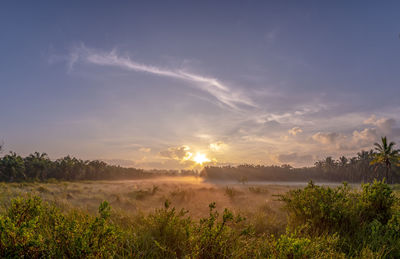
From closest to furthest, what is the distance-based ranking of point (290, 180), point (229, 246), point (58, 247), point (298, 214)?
point (58, 247) < point (229, 246) < point (298, 214) < point (290, 180)

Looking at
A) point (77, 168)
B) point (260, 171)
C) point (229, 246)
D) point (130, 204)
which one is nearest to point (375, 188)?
point (229, 246)

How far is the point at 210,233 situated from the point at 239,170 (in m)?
98.4

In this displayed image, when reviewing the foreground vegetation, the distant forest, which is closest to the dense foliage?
the distant forest

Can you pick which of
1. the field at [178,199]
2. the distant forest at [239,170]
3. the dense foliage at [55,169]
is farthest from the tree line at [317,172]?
the field at [178,199]

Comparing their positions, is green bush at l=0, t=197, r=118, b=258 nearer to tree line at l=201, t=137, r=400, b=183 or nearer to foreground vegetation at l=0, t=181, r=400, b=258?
foreground vegetation at l=0, t=181, r=400, b=258

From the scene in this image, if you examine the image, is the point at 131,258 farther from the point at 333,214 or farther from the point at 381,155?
the point at 381,155

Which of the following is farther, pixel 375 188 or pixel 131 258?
pixel 375 188

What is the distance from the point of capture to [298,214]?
7.12 m

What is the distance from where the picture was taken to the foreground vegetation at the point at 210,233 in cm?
340

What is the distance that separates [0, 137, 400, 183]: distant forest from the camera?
59519mm

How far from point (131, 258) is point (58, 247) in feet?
3.55

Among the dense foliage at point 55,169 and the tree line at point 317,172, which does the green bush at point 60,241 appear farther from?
the tree line at point 317,172

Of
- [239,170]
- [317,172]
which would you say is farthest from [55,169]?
[317,172]

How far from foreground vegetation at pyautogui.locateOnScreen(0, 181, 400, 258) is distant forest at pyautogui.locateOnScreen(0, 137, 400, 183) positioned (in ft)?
158
